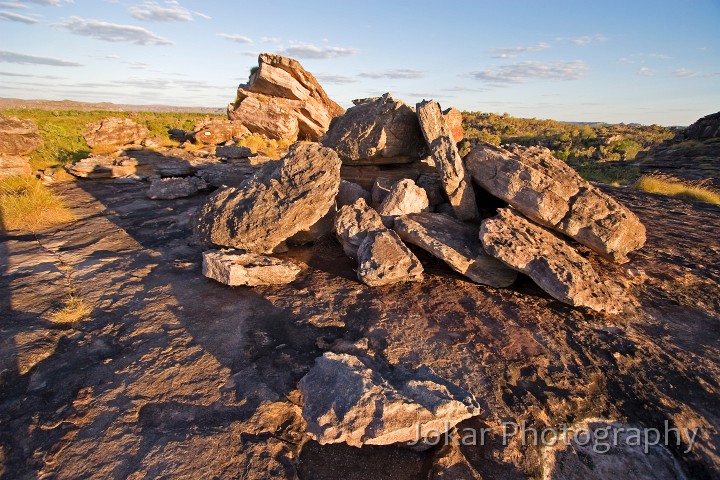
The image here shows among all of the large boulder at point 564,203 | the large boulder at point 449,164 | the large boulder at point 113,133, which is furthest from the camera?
the large boulder at point 113,133

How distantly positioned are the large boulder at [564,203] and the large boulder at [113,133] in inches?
624

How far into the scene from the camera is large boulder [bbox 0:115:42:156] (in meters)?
10.8

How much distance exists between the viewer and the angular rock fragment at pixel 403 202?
6.06 meters

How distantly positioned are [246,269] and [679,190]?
14536 millimetres

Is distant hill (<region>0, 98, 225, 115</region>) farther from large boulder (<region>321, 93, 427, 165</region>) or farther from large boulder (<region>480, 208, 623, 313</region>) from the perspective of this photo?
large boulder (<region>480, 208, 623, 313</region>)

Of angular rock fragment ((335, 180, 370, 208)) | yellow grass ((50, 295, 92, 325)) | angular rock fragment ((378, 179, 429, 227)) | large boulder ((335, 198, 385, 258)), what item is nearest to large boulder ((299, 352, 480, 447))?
large boulder ((335, 198, 385, 258))

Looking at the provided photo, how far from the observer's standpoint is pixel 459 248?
5.16m

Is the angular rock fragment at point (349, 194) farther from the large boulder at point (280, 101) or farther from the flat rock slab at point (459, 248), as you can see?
the large boulder at point (280, 101)

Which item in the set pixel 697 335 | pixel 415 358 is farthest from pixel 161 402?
→ pixel 697 335

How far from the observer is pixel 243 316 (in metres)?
4.31

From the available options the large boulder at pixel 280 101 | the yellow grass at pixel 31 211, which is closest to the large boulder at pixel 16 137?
the yellow grass at pixel 31 211

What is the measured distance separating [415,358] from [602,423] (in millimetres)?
1675

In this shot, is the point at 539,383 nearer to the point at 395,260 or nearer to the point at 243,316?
the point at 395,260

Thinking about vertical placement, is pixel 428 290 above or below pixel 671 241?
below
